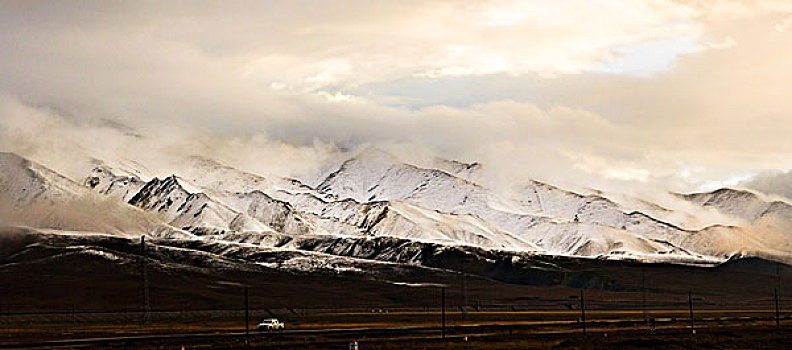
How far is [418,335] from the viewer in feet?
388

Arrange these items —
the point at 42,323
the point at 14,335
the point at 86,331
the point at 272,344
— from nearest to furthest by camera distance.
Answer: the point at 272,344 < the point at 14,335 < the point at 86,331 < the point at 42,323

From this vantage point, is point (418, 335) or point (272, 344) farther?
point (418, 335)

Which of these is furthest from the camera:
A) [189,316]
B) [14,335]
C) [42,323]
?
[189,316]

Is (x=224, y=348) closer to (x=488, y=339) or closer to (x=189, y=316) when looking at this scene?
(x=488, y=339)

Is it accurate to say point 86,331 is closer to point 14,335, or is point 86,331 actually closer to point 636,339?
point 14,335

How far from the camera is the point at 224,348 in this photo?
315 feet

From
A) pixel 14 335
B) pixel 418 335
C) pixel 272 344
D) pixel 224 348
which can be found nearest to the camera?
pixel 224 348

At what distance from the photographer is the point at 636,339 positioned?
105m

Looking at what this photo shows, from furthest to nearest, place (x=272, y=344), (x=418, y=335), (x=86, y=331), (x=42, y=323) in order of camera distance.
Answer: (x=42, y=323)
(x=86, y=331)
(x=418, y=335)
(x=272, y=344)

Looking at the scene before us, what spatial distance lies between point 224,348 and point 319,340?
14685 mm

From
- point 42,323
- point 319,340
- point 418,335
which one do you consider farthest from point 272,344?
point 42,323

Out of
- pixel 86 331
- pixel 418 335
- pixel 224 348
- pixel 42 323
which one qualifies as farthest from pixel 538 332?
pixel 42 323

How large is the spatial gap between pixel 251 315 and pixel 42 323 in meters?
43.6

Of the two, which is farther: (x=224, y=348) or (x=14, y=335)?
(x=14, y=335)
